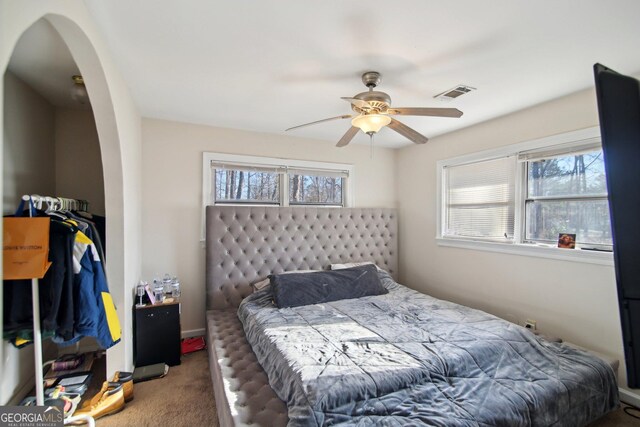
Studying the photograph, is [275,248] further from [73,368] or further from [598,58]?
[598,58]

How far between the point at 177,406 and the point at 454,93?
3.28 metres

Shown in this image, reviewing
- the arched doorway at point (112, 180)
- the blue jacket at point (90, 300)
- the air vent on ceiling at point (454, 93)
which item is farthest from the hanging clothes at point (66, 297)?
the air vent on ceiling at point (454, 93)

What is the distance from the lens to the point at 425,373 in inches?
69.4

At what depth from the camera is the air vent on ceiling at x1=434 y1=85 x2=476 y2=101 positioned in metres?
2.42

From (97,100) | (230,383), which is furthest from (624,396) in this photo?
(97,100)

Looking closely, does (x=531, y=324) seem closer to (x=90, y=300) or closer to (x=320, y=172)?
(x=320, y=172)

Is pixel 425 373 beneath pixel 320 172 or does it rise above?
beneath

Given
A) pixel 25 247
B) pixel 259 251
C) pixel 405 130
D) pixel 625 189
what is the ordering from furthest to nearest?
pixel 259 251 → pixel 405 130 → pixel 25 247 → pixel 625 189

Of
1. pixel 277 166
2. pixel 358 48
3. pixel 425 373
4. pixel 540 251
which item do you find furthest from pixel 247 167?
pixel 540 251

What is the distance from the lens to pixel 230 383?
189cm

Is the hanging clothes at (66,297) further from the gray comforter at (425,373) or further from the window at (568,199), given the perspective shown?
the window at (568,199)

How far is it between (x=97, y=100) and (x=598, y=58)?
3.31m

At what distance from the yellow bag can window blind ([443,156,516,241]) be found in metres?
3.70

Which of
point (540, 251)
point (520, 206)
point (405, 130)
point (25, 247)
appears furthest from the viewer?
point (520, 206)
